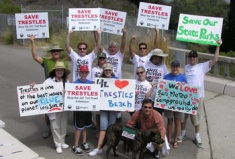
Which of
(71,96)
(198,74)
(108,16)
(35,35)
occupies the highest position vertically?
(108,16)

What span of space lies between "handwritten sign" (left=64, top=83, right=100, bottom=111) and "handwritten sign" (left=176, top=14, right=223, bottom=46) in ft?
7.54

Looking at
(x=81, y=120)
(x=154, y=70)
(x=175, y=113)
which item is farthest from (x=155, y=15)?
(x=81, y=120)

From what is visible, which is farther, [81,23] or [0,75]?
[0,75]

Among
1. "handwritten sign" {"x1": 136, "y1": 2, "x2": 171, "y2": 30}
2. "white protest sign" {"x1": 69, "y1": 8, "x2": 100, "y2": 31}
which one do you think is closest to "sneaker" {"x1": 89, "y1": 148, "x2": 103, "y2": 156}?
"white protest sign" {"x1": 69, "y1": 8, "x2": 100, "y2": 31}

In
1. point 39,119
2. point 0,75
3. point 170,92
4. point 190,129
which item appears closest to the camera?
point 170,92

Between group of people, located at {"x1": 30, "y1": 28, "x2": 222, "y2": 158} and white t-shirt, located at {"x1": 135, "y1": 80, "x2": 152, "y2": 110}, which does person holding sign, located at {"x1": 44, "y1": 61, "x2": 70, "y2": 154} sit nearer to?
group of people, located at {"x1": 30, "y1": 28, "x2": 222, "y2": 158}

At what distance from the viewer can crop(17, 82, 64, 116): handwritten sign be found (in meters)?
5.30

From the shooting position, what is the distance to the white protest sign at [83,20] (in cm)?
682

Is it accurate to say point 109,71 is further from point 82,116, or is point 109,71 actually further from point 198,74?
point 198,74

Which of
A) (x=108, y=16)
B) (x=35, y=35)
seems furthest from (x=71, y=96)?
(x=108, y=16)

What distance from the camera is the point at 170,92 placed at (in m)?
5.58

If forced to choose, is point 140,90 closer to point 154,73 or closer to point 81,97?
point 154,73

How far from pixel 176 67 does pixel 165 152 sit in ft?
4.81

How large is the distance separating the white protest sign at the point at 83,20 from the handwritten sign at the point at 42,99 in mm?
1926
